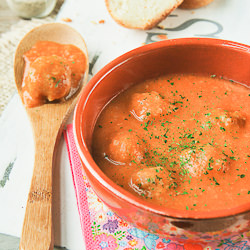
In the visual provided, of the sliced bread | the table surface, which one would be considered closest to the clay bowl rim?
the table surface

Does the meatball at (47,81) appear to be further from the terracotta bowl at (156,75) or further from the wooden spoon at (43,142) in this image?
the terracotta bowl at (156,75)

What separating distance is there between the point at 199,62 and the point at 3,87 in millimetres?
1627

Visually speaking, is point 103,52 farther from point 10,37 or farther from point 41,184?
point 41,184

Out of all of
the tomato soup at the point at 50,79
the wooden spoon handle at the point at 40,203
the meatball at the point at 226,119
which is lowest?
the wooden spoon handle at the point at 40,203

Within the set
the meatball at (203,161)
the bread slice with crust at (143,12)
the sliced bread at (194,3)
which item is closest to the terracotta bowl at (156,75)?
the meatball at (203,161)

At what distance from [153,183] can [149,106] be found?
1.73ft

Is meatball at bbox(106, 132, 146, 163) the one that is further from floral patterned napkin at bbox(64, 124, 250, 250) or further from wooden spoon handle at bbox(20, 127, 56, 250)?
wooden spoon handle at bbox(20, 127, 56, 250)

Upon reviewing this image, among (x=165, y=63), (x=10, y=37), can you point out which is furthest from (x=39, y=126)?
(x=10, y=37)

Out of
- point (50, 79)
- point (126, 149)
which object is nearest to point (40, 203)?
point (126, 149)

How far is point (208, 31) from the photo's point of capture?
2.91 metres

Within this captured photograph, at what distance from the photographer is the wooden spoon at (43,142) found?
5.81 feet

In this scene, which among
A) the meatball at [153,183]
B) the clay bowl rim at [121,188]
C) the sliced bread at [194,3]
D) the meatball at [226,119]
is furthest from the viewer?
the sliced bread at [194,3]

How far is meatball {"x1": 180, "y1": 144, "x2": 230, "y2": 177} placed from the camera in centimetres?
175

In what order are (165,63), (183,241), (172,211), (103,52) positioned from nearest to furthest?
(172,211) < (183,241) < (165,63) < (103,52)
